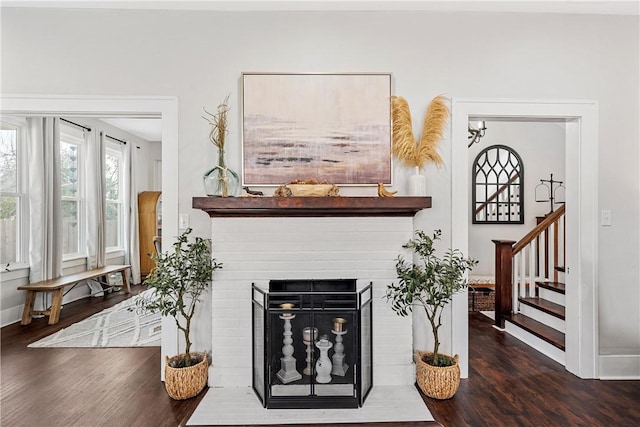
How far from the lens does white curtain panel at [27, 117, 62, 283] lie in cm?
416

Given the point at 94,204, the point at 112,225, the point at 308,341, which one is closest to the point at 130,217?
the point at 112,225

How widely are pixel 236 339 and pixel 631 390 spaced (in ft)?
8.94

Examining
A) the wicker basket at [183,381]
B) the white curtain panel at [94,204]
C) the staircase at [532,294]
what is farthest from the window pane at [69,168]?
the staircase at [532,294]

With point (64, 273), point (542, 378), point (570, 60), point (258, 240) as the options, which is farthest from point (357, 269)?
point (64, 273)

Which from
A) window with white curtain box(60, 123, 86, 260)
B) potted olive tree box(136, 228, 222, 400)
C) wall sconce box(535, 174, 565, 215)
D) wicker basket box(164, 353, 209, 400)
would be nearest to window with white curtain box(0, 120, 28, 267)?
window with white curtain box(60, 123, 86, 260)

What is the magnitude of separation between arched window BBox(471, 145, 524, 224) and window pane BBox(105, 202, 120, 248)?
5934 millimetres

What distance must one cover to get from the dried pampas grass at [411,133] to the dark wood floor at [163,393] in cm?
161

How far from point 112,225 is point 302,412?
5.25 metres

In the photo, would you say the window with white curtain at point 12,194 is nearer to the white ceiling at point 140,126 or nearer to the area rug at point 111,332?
the area rug at point 111,332

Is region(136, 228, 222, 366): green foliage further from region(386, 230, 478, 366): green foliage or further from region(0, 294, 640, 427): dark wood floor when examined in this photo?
region(386, 230, 478, 366): green foliage

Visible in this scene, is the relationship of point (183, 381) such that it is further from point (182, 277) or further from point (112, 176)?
point (112, 176)

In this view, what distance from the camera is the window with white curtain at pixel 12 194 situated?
3963 millimetres

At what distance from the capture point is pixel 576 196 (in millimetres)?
2689

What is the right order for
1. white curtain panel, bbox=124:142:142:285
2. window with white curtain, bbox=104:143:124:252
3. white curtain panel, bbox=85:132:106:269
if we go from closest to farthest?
white curtain panel, bbox=85:132:106:269 < window with white curtain, bbox=104:143:124:252 < white curtain panel, bbox=124:142:142:285
